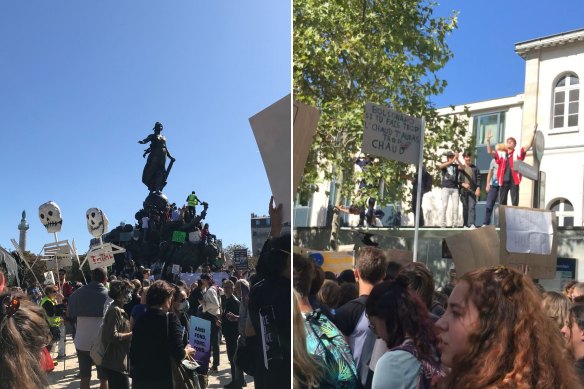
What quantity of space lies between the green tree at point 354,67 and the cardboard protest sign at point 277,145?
8.25 ft

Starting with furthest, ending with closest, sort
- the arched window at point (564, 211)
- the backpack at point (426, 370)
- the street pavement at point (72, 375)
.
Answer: the arched window at point (564, 211) → the street pavement at point (72, 375) → the backpack at point (426, 370)

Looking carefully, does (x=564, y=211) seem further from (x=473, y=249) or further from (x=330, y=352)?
(x=330, y=352)

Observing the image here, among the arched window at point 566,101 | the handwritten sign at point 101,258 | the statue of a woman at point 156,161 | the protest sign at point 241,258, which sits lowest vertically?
the handwritten sign at point 101,258

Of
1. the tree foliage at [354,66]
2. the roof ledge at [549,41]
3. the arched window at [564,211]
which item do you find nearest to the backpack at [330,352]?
the tree foliage at [354,66]

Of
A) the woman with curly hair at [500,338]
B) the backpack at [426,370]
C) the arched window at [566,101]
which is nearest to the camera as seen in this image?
the woman with curly hair at [500,338]

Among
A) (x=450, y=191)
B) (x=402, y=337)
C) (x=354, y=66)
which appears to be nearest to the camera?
(x=402, y=337)

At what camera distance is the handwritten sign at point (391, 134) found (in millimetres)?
5109

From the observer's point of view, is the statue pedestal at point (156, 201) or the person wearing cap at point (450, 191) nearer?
the statue pedestal at point (156, 201)

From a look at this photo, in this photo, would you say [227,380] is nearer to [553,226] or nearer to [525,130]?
[553,226]

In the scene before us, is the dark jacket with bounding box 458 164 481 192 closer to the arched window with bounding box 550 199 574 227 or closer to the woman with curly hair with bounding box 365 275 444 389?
the arched window with bounding box 550 199 574 227

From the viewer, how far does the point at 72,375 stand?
4855 millimetres

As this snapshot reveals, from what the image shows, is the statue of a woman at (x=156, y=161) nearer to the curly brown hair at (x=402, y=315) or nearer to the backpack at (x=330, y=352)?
the backpack at (x=330, y=352)

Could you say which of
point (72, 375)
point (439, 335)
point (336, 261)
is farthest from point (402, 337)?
point (336, 261)

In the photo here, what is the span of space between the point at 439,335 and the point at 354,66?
200 inches
